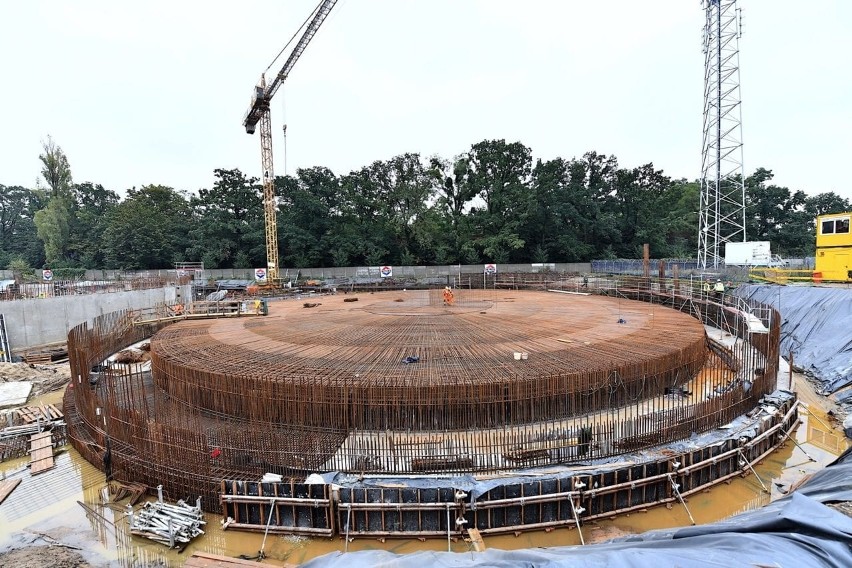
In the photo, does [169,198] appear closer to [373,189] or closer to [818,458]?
[373,189]

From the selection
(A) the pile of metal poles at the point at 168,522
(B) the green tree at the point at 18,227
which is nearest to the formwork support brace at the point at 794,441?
(A) the pile of metal poles at the point at 168,522

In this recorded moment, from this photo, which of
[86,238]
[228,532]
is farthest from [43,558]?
[86,238]

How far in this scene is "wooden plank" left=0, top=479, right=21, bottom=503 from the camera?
993 centimetres

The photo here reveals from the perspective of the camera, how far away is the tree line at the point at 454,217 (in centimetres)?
5209

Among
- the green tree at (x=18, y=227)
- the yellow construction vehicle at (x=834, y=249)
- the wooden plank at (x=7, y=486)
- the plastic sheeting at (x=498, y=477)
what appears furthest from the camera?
the green tree at (x=18, y=227)

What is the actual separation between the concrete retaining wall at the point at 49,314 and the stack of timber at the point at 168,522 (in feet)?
78.9

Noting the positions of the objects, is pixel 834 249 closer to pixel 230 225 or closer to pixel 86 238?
pixel 230 225

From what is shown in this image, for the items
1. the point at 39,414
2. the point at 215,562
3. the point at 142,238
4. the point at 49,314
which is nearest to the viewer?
the point at 215,562

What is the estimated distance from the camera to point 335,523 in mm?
8406

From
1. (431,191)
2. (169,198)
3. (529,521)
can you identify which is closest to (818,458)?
(529,521)

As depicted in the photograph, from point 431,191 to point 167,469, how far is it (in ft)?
167

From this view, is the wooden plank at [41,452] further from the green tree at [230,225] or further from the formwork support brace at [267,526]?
the green tree at [230,225]

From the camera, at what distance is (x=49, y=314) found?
26.9m

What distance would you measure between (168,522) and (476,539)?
5948mm
